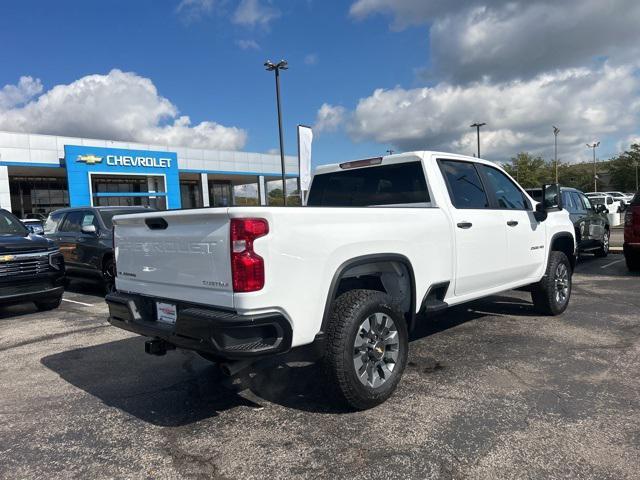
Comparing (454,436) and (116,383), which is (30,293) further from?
(454,436)

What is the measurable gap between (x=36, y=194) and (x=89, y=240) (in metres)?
33.1

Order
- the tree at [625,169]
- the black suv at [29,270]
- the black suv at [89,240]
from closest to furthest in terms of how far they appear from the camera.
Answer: the black suv at [29,270]
the black suv at [89,240]
the tree at [625,169]

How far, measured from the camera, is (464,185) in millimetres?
4859

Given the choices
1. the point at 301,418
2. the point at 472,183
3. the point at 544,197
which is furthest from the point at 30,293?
the point at 544,197

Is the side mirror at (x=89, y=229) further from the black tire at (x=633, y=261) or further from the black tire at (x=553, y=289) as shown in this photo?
the black tire at (x=633, y=261)

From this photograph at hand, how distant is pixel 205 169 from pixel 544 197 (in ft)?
114

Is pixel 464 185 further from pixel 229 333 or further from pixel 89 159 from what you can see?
pixel 89 159

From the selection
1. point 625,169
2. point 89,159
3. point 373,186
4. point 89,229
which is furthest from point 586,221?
point 625,169

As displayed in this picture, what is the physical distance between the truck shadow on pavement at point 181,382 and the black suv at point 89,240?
361 cm

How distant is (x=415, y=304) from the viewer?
3979mm

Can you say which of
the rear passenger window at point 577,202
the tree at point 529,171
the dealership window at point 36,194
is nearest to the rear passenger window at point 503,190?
the rear passenger window at point 577,202

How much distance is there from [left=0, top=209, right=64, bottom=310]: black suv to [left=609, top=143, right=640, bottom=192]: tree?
6752 cm

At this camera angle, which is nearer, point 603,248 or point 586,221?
point 586,221

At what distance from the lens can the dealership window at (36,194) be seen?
117 feet
